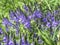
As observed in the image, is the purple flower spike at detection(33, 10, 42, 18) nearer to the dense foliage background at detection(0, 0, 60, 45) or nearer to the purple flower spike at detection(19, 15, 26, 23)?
the dense foliage background at detection(0, 0, 60, 45)

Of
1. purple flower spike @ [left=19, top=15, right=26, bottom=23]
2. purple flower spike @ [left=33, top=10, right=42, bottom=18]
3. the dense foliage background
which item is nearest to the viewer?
the dense foliage background

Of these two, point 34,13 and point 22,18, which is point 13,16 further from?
point 34,13

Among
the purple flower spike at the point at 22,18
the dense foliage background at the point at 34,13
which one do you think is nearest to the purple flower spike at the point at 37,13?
the dense foliage background at the point at 34,13

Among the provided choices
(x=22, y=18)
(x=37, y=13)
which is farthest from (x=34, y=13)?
(x=22, y=18)

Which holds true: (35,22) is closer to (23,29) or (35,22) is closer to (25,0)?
(23,29)

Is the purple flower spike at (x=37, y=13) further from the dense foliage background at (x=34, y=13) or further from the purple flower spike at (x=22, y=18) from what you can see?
the purple flower spike at (x=22, y=18)

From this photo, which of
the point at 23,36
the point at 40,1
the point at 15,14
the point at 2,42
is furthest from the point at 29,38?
the point at 40,1

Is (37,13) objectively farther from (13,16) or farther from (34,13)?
(13,16)

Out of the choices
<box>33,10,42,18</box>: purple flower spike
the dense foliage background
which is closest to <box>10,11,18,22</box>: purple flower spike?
the dense foliage background

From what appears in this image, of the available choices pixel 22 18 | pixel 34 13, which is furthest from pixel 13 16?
pixel 34 13

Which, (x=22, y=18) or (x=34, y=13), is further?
(x=34, y=13)

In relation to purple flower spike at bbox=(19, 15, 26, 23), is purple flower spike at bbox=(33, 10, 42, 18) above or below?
above
